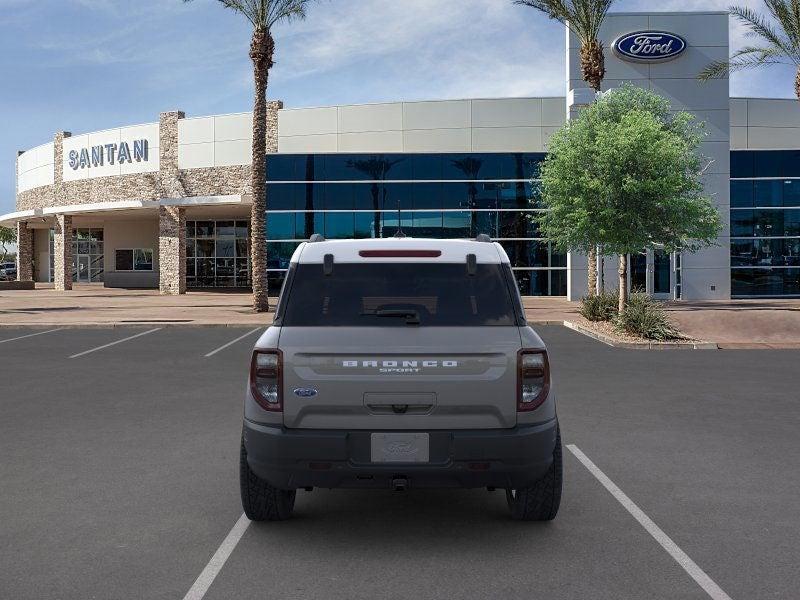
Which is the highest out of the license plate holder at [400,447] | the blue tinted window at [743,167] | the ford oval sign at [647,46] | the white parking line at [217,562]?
the ford oval sign at [647,46]

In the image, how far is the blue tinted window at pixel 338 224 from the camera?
1441 inches

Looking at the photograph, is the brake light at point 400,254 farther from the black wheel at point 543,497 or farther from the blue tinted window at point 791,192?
the blue tinted window at point 791,192

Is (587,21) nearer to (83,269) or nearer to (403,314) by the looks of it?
(403,314)

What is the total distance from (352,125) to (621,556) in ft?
111

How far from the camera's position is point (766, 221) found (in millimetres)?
35562

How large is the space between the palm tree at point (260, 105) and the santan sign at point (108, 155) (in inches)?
756

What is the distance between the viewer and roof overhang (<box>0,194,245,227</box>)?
3884 cm

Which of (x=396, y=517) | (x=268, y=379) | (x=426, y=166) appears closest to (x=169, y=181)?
(x=426, y=166)

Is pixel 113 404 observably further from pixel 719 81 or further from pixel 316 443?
pixel 719 81

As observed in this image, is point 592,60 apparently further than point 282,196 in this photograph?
No

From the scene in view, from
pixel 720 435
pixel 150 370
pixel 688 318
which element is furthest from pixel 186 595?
pixel 688 318

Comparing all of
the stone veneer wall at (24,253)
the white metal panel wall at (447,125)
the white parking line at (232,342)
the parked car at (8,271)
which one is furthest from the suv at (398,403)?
the parked car at (8,271)

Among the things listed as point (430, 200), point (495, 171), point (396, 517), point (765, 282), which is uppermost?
point (495, 171)

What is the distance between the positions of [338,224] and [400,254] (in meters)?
32.1
